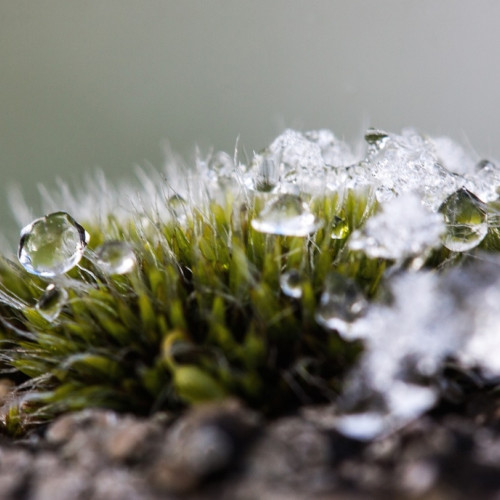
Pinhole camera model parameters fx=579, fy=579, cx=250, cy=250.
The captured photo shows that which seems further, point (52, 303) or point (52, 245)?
point (52, 245)

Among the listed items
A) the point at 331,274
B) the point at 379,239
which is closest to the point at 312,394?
the point at 331,274

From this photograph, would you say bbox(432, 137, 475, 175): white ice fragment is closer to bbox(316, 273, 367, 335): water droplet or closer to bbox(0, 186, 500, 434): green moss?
bbox(0, 186, 500, 434): green moss

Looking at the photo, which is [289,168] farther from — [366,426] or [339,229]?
[366,426]

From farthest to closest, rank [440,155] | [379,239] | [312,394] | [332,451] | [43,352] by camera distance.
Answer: [440,155] → [43,352] → [379,239] → [312,394] → [332,451]

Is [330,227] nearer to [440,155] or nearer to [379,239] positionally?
[379,239]

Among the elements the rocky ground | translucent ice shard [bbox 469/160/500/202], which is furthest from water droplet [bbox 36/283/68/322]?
translucent ice shard [bbox 469/160/500/202]

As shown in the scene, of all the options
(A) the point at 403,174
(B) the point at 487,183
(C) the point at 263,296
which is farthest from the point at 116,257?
(B) the point at 487,183

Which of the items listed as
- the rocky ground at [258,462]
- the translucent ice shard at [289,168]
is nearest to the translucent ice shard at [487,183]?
the translucent ice shard at [289,168]
